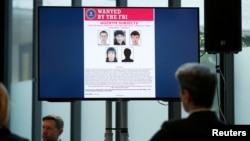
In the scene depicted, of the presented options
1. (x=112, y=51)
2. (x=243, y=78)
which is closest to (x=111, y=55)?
(x=112, y=51)

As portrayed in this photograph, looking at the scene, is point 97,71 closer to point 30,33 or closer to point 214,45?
point 214,45

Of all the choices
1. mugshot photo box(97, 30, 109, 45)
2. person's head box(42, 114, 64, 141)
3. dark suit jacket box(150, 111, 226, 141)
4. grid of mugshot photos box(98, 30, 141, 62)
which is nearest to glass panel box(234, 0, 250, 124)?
person's head box(42, 114, 64, 141)

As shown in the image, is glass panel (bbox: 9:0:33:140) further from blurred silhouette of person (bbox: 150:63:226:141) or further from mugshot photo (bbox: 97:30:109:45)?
blurred silhouette of person (bbox: 150:63:226:141)

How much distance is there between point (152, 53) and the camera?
404 cm

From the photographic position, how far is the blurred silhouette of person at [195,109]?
6.96 ft

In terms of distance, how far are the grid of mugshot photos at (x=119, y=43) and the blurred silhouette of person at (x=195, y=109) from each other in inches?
67.1

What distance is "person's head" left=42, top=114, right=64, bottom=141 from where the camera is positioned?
4.70 m

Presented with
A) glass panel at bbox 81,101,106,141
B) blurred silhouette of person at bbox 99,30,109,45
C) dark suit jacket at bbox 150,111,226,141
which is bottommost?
glass panel at bbox 81,101,106,141

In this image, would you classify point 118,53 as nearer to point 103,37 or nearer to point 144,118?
point 103,37

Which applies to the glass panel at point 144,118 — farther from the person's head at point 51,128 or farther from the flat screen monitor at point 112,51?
the flat screen monitor at point 112,51

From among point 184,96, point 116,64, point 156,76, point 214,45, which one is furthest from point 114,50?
point 184,96

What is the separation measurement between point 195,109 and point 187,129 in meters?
0.15

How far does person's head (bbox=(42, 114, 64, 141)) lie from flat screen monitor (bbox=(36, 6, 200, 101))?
813mm

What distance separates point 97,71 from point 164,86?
555 millimetres
